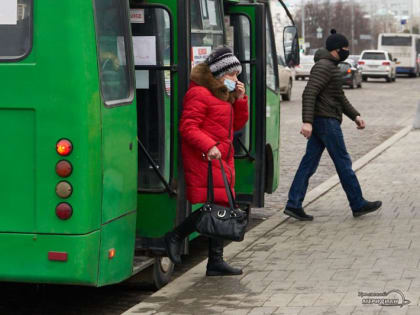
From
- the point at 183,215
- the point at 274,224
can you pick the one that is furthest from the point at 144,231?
the point at 274,224

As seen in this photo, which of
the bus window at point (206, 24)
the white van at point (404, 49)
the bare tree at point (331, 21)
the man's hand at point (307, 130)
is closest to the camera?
the bus window at point (206, 24)

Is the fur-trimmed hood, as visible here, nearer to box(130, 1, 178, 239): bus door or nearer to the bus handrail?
box(130, 1, 178, 239): bus door

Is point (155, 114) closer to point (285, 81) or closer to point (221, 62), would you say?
point (221, 62)

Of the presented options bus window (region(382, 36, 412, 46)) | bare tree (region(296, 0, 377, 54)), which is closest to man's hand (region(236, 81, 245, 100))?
bus window (region(382, 36, 412, 46))

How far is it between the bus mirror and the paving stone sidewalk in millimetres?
1589

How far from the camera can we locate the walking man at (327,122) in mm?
9789

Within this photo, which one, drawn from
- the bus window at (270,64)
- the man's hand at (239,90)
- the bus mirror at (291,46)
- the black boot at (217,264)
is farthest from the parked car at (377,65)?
the man's hand at (239,90)

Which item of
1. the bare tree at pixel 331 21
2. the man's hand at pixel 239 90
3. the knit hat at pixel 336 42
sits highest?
the bare tree at pixel 331 21

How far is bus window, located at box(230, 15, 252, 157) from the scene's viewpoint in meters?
9.70

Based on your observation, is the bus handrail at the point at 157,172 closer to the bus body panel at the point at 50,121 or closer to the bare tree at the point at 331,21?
the bus body panel at the point at 50,121

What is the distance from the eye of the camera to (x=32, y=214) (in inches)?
235

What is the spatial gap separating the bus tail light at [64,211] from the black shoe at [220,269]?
1900 mm

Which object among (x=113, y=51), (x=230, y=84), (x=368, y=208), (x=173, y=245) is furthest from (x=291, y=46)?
(x=113, y=51)

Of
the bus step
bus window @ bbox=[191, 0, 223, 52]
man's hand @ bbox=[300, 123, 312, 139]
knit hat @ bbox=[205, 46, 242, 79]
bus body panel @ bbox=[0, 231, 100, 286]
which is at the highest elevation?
bus window @ bbox=[191, 0, 223, 52]
